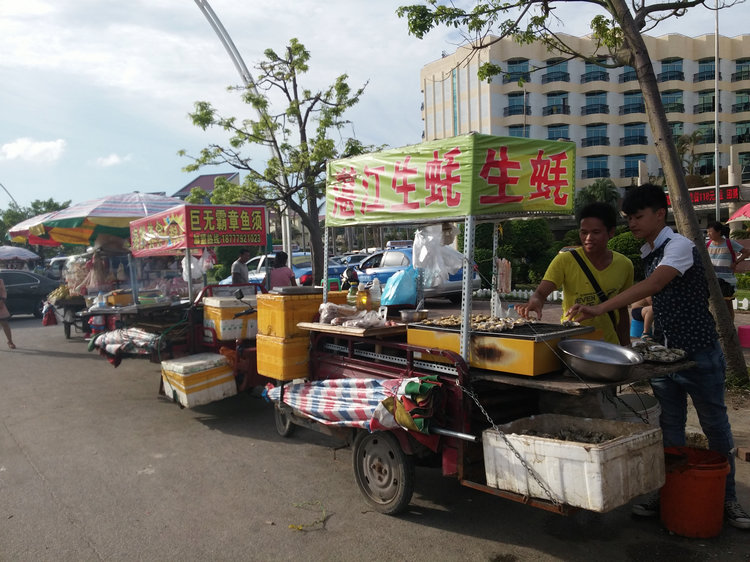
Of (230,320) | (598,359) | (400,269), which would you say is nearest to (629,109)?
(400,269)

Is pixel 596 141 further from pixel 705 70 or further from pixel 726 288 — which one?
pixel 726 288

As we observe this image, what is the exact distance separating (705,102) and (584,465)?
5908 centimetres

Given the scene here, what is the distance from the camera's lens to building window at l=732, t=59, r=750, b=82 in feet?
165

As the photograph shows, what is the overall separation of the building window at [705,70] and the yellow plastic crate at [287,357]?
58.4 metres

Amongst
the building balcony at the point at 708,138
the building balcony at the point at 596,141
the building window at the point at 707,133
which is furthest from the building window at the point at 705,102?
the building balcony at the point at 596,141

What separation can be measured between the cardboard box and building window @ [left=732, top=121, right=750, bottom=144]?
2233 inches

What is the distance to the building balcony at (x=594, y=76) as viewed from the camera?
51.8 m

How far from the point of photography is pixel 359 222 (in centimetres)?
457

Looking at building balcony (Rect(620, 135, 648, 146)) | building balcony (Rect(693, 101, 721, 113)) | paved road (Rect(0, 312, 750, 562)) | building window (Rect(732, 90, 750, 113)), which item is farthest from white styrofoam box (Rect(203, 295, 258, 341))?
building window (Rect(732, 90, 750, 113))

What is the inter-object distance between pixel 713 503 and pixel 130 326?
23.4ft

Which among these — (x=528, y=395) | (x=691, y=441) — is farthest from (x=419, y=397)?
(x=691, y=441)

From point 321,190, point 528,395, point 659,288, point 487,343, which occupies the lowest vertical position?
point 528,395

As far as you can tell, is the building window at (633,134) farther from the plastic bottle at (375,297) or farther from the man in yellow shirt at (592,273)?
the man in yellow shirt at (592,273)

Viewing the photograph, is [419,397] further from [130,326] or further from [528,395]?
[130,326]
